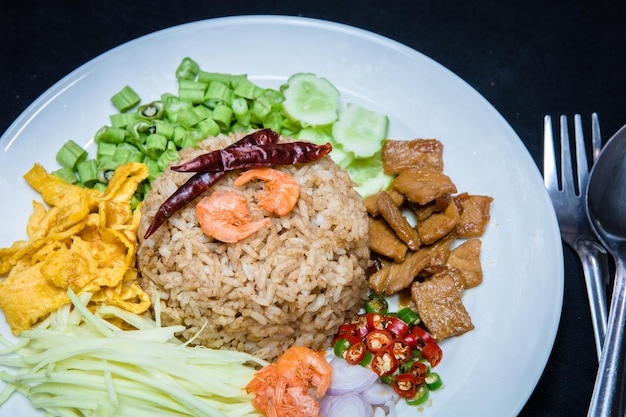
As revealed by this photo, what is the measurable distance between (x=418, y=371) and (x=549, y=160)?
6.66 feet

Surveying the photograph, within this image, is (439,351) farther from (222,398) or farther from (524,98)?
(524,98)

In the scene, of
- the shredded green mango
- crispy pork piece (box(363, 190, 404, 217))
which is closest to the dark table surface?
crispy pork piece (box(363, 190, 404, 217))

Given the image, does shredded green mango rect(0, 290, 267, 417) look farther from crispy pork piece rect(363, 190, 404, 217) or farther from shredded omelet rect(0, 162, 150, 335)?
crispy pork piece rect(363, 190, 404, 217)

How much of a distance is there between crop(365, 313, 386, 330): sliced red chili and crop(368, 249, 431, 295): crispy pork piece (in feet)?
0.73

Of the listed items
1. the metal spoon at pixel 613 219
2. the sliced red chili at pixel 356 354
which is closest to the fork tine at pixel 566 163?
the metal spoon at pixel 613 219

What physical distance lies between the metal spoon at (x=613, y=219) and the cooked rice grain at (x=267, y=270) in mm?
1649

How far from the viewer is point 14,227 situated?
4.38 meters

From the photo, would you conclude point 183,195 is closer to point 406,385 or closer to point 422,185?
point 422,185

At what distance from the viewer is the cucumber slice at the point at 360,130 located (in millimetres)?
4652

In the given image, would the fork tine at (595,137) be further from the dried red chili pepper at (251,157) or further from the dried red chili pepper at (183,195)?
the dried red chili pepper at (183,195)

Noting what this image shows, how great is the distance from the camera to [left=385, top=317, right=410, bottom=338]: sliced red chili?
158 inches

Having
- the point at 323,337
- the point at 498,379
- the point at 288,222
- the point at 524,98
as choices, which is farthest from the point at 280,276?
the point at 524,98

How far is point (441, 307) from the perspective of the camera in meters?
4.09

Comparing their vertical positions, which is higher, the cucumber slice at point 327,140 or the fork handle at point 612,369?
the cucumber slice at point 327,140
